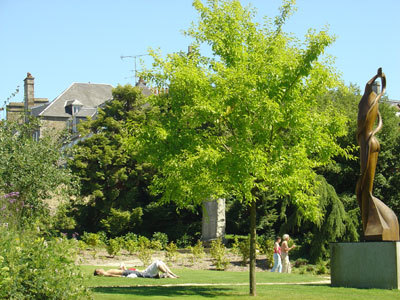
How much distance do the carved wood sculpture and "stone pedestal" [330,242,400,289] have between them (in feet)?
1.09

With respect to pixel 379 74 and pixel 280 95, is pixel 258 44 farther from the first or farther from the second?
pixel 379 74

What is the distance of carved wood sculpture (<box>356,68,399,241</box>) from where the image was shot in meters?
12.4

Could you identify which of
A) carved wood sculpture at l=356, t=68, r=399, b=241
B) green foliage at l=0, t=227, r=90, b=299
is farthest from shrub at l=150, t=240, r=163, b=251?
green foliage at l=0, t=227, r=90, b=299

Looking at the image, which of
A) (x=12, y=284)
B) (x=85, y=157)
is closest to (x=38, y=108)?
(x=85, y=157)

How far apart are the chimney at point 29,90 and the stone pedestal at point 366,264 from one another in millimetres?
42583

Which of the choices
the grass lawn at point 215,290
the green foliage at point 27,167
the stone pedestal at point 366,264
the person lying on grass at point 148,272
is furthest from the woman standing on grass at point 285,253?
the green foliage at point 27,167

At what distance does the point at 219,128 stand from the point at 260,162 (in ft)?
6.33

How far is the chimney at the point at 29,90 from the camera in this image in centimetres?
5150

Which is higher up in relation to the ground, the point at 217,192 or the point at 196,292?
the point at 217,192

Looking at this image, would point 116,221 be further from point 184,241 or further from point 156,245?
point 156,245

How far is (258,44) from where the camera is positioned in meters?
12.0

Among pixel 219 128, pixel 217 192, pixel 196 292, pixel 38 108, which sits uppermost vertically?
pixel 38 108

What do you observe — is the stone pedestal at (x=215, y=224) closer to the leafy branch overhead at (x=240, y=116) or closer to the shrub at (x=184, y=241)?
the shrub at (x=184, y=241)

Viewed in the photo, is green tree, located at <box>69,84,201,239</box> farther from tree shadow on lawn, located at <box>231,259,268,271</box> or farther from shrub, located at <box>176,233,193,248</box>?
tree shadow on lawn, located at <box>231,259,268,271</box>
